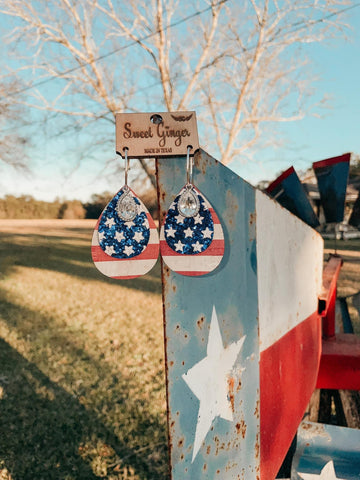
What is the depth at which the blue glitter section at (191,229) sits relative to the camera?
0.76 m

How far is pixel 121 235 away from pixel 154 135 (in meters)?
0.22

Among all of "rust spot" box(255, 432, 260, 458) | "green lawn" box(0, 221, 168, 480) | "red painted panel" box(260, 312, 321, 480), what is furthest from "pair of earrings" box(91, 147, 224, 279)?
"green lawn" box(0, 221, 168, 480)

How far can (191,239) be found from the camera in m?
0.77

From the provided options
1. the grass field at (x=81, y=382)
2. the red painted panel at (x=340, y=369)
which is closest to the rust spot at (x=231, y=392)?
the red painted panel at (x=340, y=369)

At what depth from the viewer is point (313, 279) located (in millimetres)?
1599

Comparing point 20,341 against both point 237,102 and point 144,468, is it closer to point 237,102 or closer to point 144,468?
point 144,468

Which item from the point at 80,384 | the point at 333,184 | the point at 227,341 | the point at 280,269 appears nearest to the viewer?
the point at 227,341

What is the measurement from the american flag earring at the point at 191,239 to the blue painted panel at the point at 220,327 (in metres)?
0.02

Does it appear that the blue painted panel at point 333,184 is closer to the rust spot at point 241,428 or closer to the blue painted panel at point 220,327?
the blue painted panel at point 220,327

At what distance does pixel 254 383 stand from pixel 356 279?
9.29 meters

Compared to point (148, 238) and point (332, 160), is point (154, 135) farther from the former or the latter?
point (332, 160)

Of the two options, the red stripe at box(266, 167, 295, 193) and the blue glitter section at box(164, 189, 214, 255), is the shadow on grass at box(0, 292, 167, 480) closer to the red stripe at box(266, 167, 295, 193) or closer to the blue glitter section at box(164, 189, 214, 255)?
the red stripe at box(266, 167, 295, 193)

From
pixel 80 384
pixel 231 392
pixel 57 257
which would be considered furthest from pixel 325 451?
pixel 57 257

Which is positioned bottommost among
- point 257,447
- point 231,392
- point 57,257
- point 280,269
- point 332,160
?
point 57,257
